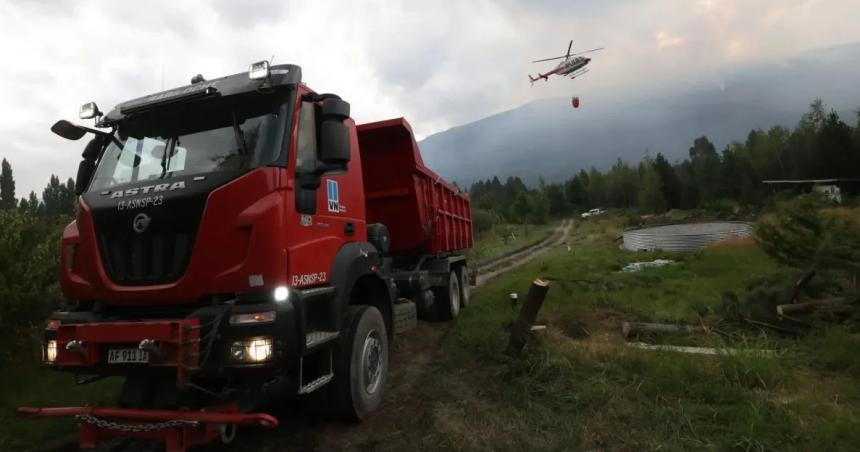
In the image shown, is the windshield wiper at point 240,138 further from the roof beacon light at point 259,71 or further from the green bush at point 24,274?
the green bush at point 24,274

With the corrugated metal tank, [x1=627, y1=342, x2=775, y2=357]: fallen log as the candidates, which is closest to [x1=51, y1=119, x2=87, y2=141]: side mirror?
[x1=627, y1=342, x2=775, y2=357]: fallen log

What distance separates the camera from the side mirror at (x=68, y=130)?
4.28 meters

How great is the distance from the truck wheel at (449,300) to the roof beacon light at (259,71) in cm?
569

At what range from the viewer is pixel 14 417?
15.5 feet

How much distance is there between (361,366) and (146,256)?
6.57ft

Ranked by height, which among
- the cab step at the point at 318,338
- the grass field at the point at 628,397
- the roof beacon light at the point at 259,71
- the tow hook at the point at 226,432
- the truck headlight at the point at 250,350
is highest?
the roof beacon light at the point at 259,71

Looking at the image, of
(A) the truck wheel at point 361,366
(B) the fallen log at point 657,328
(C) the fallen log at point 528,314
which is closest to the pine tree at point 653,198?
(B) the fallen log at point 657,328

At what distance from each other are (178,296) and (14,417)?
2993 millimetres

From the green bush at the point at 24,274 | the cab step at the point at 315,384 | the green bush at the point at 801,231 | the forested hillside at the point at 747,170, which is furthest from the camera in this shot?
the forested hillside at the point at 747,170

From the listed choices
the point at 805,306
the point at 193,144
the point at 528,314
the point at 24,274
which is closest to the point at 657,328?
the point at 805,306

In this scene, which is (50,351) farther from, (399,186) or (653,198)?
(653,198)

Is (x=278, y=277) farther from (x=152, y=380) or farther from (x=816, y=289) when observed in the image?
(x=816, y=289)

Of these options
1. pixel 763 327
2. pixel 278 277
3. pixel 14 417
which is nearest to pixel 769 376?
pixel 763 327

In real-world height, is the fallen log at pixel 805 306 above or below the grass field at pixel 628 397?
above
